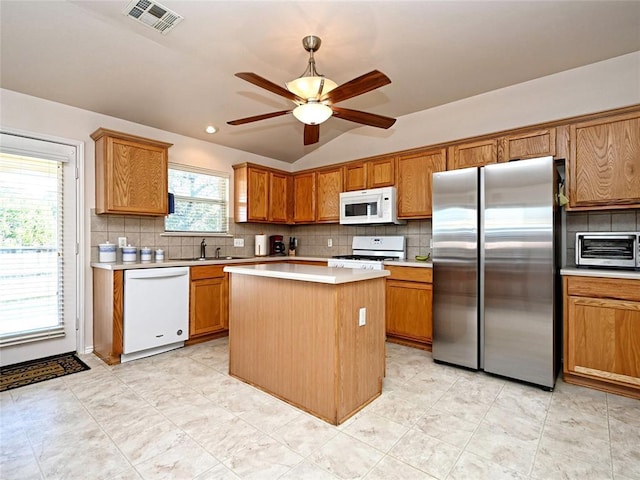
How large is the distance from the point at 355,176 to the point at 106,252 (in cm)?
305

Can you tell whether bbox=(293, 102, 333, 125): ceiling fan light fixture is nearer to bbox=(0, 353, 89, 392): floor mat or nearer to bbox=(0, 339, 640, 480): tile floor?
bbox=(0, 339, 640, 480): tile floor

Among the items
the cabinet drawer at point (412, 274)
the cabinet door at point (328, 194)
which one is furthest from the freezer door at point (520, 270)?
the cabinet door at point (328, 194)

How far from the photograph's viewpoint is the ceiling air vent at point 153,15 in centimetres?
232

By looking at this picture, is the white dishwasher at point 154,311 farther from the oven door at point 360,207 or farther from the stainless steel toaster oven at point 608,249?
the stainless steel toaster oven at point 608,249

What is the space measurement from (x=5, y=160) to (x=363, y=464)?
3.75m

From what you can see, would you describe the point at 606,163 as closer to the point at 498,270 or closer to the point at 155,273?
the point at 498,270

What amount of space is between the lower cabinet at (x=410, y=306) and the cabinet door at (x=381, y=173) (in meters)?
1.11

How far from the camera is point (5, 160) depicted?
2967 mm

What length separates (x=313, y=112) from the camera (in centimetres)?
236

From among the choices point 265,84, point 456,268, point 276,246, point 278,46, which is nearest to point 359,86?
point 265,84

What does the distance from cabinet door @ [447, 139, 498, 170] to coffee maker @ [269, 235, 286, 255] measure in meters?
2.72

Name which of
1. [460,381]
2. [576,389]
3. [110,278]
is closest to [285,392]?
[460,381]

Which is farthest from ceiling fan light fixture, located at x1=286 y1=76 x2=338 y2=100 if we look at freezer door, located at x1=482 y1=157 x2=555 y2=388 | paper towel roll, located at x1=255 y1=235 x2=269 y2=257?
paper towel roll, located at x1=255 y1=235 x2=269 y2=257

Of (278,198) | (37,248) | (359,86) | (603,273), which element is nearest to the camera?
(359,86)
